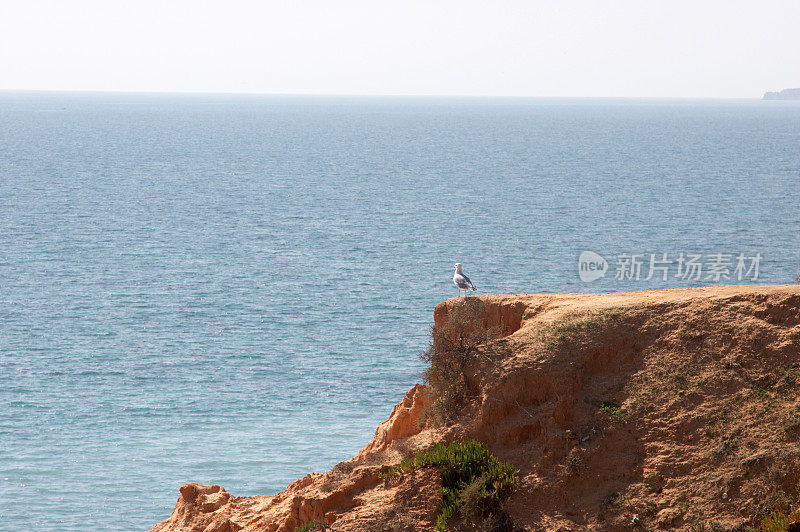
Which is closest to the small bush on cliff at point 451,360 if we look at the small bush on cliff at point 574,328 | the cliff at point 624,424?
the cliff at point 624,424

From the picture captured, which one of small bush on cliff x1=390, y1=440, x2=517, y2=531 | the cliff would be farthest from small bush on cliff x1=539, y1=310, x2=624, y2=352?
small bush on cliff x1=390, y1=440, x2=517, y2=531

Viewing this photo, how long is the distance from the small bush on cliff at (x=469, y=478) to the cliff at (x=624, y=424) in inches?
10.1

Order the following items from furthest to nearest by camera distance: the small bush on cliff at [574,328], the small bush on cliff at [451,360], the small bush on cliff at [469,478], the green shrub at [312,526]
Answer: the small bush on cliff at [451,360]
the small bush on cliff at [574,328]
the green shrub at [312,526]
the small bush on cliff at [469,478]

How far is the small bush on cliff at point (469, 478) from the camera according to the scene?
61.2 ft

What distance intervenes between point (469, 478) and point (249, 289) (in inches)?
2477

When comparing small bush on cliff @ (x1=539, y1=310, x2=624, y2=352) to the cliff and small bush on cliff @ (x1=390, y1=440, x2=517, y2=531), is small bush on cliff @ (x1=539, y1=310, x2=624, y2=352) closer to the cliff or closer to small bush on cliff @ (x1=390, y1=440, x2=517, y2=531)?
the cliff

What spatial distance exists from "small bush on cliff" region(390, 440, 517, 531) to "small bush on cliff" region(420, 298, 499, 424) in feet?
4.41

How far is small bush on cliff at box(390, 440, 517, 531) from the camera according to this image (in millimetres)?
18641

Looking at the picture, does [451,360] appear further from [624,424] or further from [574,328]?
[624,424]

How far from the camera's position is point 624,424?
1972 cm

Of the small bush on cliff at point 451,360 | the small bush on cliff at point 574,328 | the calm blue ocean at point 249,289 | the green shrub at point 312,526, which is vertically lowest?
the calm blue ocean at point 249,289

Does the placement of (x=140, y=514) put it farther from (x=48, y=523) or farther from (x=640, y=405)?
(x=640, y=405)

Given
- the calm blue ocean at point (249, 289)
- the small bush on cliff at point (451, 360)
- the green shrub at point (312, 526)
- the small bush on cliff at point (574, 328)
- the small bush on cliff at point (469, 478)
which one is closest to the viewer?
the small bush on cliff at point (469, 478)

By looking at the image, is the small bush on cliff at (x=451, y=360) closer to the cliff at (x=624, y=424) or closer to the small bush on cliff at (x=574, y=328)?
the cliff at (x=624, y=424)
